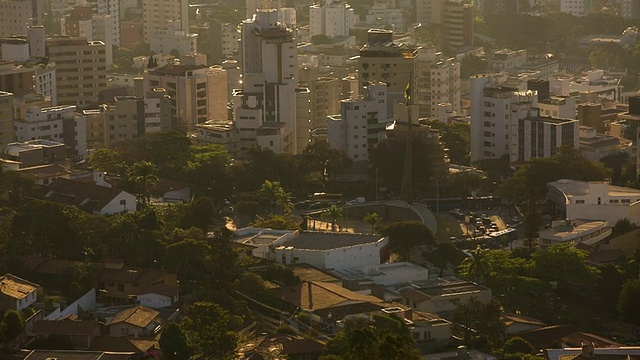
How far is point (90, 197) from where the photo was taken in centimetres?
2903

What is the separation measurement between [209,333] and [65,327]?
1822 mm

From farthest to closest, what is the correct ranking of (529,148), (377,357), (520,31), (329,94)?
(520,31), (329,94), (529,148), (377,357)

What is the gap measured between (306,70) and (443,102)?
11.0ft

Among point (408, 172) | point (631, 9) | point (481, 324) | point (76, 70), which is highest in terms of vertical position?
point (631, 9)

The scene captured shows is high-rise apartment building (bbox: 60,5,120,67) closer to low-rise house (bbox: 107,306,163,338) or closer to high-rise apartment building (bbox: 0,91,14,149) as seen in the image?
high-rise apartment building (bbox: 0,91,14,149)

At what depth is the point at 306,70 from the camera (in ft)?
135

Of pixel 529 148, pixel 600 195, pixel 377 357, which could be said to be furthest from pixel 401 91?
pixel 377 357

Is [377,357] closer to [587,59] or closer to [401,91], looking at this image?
[401,91]

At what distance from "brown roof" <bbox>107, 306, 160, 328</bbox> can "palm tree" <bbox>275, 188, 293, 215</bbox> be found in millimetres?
6876

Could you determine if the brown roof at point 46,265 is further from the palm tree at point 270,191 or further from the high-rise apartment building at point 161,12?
the high-rise apartment building at point 161,12

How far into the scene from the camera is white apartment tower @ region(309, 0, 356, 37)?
55469 mm

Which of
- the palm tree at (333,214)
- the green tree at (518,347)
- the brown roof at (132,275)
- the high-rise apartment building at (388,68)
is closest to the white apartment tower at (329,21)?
the high-rise apartment building at (388,68)

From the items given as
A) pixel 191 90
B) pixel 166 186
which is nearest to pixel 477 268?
pixel 166 186

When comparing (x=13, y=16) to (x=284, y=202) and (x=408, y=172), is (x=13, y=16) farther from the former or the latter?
(x=284, y=202)
